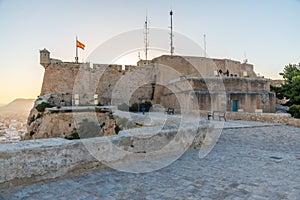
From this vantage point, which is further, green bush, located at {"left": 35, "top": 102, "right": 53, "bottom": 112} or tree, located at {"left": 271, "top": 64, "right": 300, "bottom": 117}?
green bush, located at {"left": 35, "top": 102, "right": 53, "bottom": 112}

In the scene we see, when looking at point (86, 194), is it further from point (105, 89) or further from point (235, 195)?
point (105, 89)

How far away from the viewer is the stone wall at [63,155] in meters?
2.70

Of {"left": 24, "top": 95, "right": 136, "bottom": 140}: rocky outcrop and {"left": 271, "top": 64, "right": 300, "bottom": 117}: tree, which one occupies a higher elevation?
{"left": 271, "top": 64, "right": 300, "bottom": 117}: tree

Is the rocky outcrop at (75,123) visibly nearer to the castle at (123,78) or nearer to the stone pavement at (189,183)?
the castle at (123,78)

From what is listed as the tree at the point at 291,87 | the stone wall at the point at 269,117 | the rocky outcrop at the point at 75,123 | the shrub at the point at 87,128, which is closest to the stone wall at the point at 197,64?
the tree at the point at 291,87

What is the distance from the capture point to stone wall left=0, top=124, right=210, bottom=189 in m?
2.70

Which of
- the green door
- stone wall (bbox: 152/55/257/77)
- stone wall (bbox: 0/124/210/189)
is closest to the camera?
stone wall (bbox: 0/124/210/189)

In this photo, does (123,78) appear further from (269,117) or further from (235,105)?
(269,117)

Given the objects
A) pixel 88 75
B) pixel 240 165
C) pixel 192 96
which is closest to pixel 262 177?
pixel 240 165

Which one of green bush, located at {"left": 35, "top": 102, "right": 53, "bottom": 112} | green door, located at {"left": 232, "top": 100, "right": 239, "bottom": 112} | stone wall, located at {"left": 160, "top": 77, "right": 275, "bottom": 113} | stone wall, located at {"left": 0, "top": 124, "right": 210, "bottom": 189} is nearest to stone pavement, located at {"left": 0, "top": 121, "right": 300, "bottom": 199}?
stone wall, located at {"left": 0, "top": 124, "right": 210, "bottom": 189}

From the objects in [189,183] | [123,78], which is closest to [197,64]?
[123,78]

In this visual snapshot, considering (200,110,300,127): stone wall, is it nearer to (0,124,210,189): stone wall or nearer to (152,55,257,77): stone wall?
(0,124,210,189): stone wall

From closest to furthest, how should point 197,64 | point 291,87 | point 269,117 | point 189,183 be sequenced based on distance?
point 189,183, point 269,117, point 291,87, point 197,64

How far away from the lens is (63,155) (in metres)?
3.10
